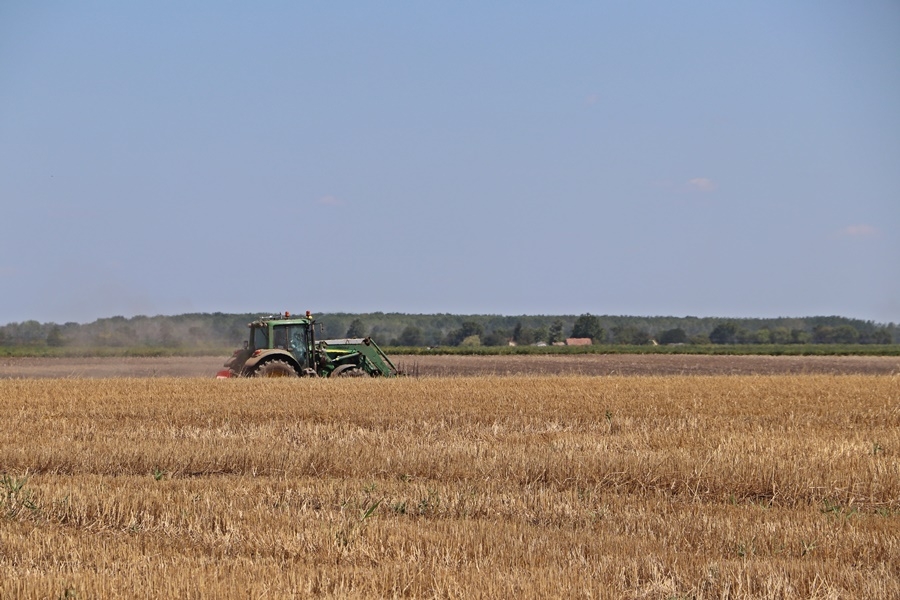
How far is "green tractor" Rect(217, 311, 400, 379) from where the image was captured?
23.7 metres

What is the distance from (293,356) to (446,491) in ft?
48.0

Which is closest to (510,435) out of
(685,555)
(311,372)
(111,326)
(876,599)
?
(685,555)

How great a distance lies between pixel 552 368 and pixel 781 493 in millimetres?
34919

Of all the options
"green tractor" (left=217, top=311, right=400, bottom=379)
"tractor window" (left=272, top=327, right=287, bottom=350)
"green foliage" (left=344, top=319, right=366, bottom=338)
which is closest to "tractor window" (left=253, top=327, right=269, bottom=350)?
"green tractor" (left=217, top=311, right=400, bottom=379)

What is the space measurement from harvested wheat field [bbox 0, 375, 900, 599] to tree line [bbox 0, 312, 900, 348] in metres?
7.91

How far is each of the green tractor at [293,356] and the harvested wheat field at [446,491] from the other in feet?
11.0

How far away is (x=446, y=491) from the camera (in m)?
10.3

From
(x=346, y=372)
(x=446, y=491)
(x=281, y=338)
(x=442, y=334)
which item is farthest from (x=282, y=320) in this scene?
(x=442, y=334)

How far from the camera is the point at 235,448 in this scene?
13.3 meters

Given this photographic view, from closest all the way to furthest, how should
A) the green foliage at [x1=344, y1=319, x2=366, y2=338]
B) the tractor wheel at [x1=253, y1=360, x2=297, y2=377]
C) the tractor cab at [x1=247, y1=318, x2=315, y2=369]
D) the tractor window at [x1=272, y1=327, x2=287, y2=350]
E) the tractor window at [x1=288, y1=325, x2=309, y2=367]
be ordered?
the tractor wheel at [x1=253, y1=360, x2=297, y2=377], the tractor cab at [x1=247, y1=318, x2=315, y2=369], the tractor window at [x1=272, y1=327, x2=287, y2=350], the tractor window at [x1=288, y1=325, x2=309, y2=367], the green foliage at [x1=344, y1=319, x2=366, y2=338]

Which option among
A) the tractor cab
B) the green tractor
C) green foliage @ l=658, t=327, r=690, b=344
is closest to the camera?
the green tractor

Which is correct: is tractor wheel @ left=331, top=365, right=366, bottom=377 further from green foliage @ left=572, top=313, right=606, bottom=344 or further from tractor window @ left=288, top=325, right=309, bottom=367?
green foliage @ left=572, top=313, right=606, bottom=344

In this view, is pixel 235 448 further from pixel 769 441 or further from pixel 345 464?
pixel 769 441

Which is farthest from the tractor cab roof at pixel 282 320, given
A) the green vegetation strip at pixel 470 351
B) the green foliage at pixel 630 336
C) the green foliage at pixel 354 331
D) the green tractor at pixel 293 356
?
the green foliage at pixel 630 336
